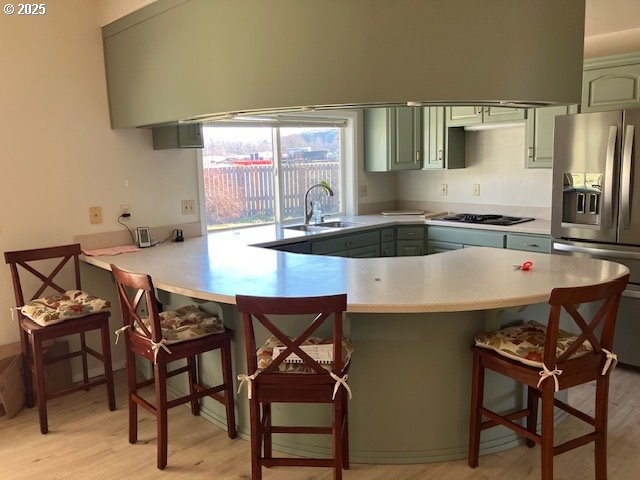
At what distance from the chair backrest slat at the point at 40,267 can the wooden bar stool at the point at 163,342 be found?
90cm

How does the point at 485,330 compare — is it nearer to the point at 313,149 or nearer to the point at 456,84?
the point at 456,84

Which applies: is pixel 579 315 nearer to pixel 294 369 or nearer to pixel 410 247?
pixel 294 369

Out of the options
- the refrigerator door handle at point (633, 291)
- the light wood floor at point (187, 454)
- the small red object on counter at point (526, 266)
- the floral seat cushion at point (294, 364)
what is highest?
the small red object on counter at point (526, 266)

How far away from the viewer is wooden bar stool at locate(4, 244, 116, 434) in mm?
2969

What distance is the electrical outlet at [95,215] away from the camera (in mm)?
3639

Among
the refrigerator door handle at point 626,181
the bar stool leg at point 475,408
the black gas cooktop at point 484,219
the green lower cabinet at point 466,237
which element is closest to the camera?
the bar stool leg at point 475,408

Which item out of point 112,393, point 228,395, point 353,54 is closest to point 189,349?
point 228,395

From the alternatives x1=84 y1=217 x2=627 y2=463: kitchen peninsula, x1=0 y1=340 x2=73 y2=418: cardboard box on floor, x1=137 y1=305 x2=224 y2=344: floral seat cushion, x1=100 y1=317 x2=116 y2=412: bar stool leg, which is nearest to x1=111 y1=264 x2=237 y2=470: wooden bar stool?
x1=137 y1=305 x2=224 y2=344: floral seat cushion

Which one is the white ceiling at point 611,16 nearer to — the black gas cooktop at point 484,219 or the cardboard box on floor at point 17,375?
the black gas cooktop at point 484,219

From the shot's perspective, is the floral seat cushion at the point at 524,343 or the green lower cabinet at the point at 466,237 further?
the green lower cabinet at the point at 466,237

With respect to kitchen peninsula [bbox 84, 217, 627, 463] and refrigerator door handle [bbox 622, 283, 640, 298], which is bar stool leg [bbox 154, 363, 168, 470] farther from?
refrigerator door handle [bbox 622, 283, 640, 298]

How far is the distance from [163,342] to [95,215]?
5.03 ft

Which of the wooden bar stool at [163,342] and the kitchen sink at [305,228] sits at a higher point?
the kitchen sink at [305,228]

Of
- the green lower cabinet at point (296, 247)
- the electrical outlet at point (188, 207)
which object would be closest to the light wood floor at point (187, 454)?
the green lower cabinet at point (296, 247)
